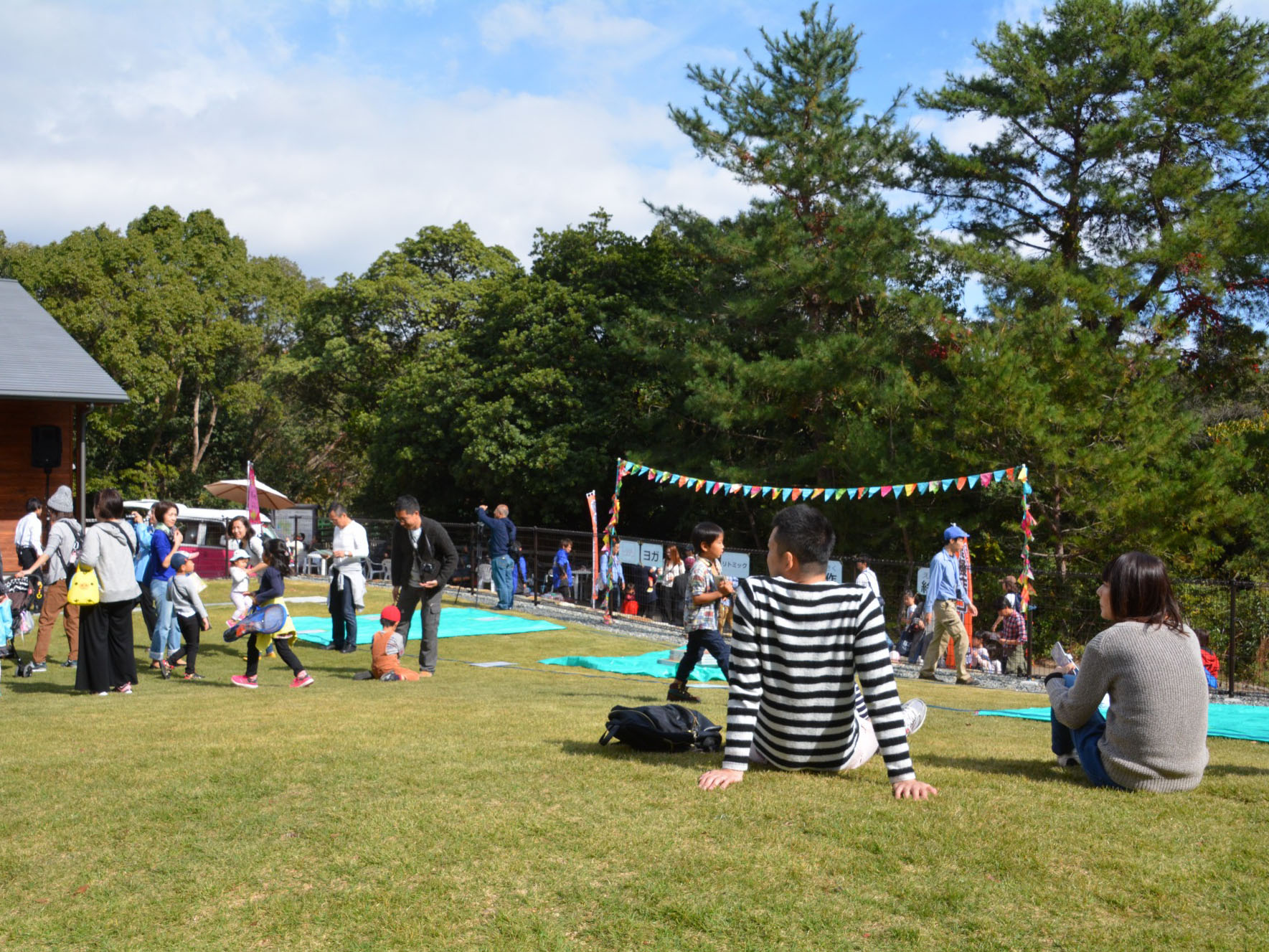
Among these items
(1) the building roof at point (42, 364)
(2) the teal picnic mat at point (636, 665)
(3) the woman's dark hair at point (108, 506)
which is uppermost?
(1) the building roof at point (42, 364)

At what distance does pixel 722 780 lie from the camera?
14.9ft

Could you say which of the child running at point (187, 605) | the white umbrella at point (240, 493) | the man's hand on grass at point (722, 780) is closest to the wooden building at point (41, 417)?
the white umbrella at point (240, 493)

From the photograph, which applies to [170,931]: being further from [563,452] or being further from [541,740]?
[563,452]

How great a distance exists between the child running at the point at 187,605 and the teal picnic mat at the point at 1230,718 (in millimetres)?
7656

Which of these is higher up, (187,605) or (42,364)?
(42,364)

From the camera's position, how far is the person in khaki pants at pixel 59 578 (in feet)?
34.9

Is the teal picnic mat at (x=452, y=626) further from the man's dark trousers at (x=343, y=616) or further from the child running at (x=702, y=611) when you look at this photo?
the child running at (x=702, y=611)

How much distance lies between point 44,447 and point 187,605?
45.5 feet

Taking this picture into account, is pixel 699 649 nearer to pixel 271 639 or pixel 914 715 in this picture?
pixel 914 715

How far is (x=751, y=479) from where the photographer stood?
25.0 metres

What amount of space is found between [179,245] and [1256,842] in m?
44.2

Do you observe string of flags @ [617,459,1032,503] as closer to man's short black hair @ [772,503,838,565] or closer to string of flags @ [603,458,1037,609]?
string of flags @ [603,458,1037,609]

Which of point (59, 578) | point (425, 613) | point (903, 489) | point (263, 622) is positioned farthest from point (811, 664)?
point (903, 489)

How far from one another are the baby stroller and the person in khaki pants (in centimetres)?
203
